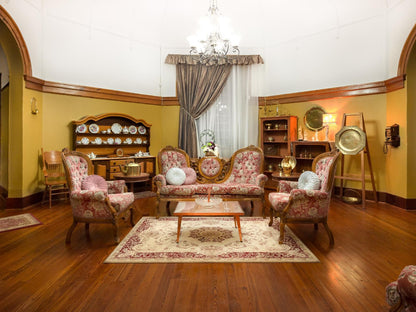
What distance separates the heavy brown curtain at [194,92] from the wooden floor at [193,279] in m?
4.25

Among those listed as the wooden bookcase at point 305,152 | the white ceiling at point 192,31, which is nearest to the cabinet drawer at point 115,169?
the white ceiling at point 192,31

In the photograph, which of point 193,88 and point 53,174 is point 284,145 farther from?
point 53,174

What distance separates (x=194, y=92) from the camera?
7586 millimetres

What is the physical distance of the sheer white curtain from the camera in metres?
7.48

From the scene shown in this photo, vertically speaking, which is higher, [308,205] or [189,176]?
[189,176]

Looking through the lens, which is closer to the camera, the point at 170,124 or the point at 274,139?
the point at 274,139

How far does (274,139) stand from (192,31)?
147 inches

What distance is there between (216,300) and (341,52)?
624 cm

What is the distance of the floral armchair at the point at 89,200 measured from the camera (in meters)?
3.29

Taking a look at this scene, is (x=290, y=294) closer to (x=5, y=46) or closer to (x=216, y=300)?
(x=216, y=300)

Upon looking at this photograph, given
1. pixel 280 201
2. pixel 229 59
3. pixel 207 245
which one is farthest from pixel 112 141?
pixel 280 201

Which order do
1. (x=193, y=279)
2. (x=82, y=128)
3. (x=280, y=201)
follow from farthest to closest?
(x=82, y=128) → (x=280, y=201) → (x=193, y=279)

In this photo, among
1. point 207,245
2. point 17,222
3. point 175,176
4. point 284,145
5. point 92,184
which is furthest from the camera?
point 284,145

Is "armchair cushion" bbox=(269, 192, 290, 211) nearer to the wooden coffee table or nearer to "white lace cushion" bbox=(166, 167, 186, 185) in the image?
the wooden coffee table
